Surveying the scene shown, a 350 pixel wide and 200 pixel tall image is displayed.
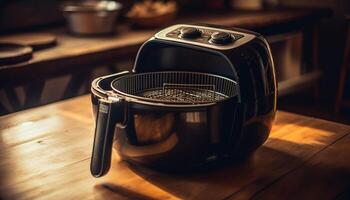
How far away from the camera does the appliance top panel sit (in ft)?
3.49

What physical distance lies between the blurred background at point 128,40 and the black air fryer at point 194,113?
1.11 metres

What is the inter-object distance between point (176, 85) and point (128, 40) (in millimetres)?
1398

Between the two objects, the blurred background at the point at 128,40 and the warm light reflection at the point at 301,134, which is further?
the blurred background at the point at 128,40

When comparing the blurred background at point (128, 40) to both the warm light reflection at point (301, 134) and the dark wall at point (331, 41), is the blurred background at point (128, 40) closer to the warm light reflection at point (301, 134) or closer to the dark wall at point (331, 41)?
the dark wall at point (331, 41)

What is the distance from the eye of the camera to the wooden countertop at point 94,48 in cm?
211

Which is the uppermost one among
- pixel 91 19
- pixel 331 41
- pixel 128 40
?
pixel 91 19

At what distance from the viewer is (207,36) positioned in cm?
112

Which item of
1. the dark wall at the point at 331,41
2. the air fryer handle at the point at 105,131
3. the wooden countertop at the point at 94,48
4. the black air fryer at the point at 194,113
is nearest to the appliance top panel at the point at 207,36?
the black air fryer at the point at 194,113

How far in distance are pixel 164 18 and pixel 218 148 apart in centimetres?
204

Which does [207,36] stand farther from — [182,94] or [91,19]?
[91,19]

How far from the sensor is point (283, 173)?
107 centimetres

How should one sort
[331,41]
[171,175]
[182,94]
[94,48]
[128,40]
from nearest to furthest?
1. [171,175]
2. [182,94]
3. [94,48]
4. [128,40]
5. [331,41]

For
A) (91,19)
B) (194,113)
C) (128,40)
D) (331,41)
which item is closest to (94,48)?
(128,40)

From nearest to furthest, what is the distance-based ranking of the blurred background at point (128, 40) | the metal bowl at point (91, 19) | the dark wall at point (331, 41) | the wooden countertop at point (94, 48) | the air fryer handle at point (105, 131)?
the air fryer handle at point (105, 131) → the wooden countertop at point (94, 48) → the blurred background at point (128, 40) → the metal bowl at point (91, 19) → the dark wall at point (331, 41)
